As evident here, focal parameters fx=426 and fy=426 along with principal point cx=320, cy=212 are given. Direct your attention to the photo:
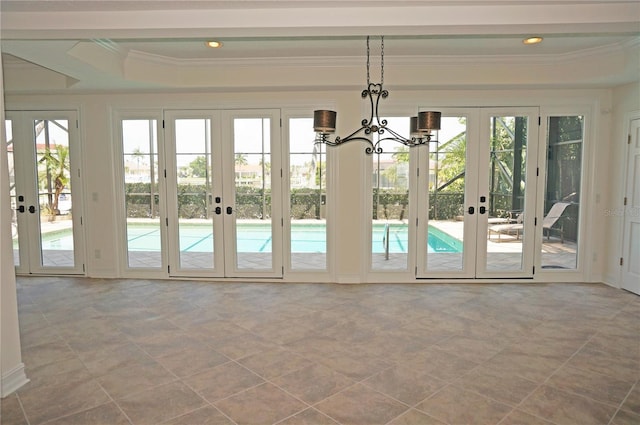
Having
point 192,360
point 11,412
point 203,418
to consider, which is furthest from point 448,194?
point 11,412

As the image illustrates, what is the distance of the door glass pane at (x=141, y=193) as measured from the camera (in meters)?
5.59

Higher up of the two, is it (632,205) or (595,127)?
(595,127)

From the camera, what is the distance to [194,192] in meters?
5.61

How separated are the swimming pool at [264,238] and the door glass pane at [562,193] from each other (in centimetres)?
120

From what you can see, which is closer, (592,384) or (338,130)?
(592,384)

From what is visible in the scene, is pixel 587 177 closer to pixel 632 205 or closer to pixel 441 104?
pixel 632 205

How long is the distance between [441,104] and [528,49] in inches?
43.5

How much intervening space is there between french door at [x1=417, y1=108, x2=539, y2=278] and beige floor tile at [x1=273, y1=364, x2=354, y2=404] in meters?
2.79

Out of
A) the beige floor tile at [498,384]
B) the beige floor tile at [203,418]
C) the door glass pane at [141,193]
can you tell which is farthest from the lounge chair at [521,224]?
the door glass pane at [141,193]

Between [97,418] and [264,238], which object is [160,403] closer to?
[97,418]

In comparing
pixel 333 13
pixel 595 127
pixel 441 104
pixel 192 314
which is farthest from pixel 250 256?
pixel 595 127

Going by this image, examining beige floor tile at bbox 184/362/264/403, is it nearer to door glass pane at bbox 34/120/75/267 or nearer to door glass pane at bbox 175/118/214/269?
door glass pane at bbox 175/118/214/269

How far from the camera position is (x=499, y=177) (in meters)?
5.45

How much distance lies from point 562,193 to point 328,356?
Result: 3.96m
